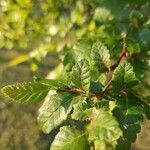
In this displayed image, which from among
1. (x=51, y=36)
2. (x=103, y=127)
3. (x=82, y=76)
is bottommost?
(x=103, y=127)

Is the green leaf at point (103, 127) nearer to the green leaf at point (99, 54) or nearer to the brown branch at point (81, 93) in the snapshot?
→ the brown branch at point (81, 93)

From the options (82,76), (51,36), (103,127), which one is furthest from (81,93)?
(51,36)

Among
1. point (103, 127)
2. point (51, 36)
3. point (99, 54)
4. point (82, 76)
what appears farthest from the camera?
point (51, 36)

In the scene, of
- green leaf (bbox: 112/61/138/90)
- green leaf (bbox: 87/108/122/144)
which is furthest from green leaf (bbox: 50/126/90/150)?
green leaf (bbox: 112/61/138/90)

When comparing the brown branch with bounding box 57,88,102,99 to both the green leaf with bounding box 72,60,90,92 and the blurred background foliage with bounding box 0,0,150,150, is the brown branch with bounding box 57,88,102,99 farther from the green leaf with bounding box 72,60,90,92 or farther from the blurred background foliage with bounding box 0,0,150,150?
the blurred background foliage with bounding box 0,0,150,150

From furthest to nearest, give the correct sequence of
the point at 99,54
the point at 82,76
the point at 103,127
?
the point at 99,54 < the point at 82,76 < the point at 103,127

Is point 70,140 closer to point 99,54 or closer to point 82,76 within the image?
point 82,76

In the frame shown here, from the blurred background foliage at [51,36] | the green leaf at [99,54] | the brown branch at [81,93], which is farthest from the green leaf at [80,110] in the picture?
the blurred background foliage at [51,36]
